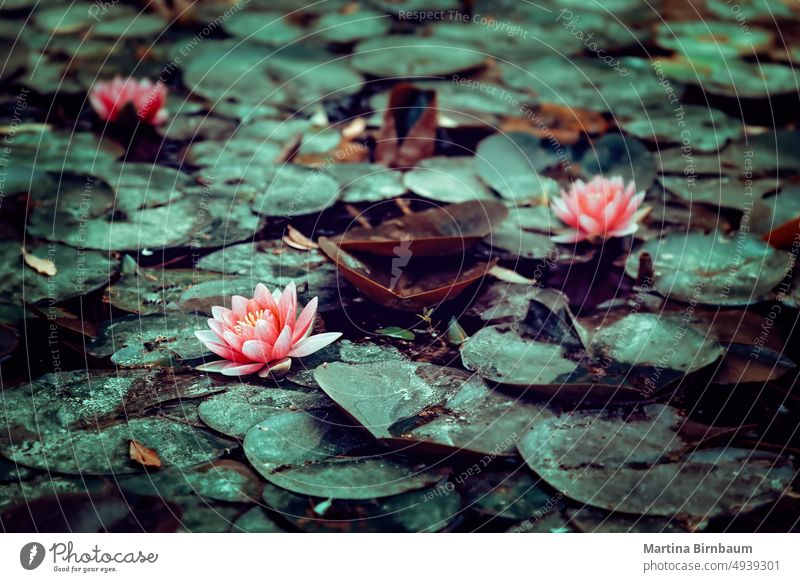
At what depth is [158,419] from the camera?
96cm

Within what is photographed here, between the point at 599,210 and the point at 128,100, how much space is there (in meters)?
1.00

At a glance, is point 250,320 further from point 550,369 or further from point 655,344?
point 655,344

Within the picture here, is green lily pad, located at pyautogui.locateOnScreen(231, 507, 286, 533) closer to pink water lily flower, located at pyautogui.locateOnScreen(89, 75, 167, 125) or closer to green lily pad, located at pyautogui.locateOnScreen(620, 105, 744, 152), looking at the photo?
pink water lily flower, located at pyautogui.locateOnScreen(89, 75, 167, 125)

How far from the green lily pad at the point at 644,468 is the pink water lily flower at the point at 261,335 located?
0.33 m

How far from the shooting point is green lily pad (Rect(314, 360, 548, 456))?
923 millimetres


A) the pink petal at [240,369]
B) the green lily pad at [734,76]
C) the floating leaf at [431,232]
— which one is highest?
the green lily pad at [734,76]

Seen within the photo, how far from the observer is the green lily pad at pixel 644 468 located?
87cm

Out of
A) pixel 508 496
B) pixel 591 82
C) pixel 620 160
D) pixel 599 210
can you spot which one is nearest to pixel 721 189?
pixel 620 160

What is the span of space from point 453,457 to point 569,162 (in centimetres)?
86

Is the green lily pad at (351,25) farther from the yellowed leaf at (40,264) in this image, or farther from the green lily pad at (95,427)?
the green lily pad at (95,427)

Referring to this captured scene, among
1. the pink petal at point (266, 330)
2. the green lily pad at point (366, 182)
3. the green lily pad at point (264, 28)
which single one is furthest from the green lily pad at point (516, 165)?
the green lily pad at point (264, 28)

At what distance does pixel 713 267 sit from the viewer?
4.14 ft

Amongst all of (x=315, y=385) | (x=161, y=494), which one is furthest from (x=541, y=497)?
(x=161, y=494)

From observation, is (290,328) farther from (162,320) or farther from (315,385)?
(162,320)
